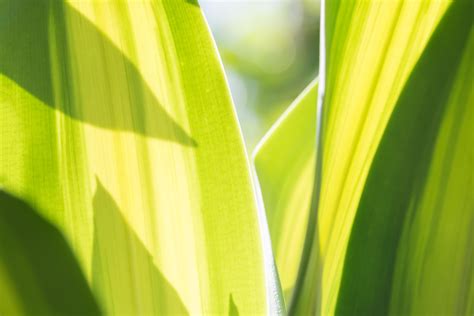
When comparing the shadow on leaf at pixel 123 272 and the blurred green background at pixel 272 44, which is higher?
the blurred green background at pixel 272 44

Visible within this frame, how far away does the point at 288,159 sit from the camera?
0.45m

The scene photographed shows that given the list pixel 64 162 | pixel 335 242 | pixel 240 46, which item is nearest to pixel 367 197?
pixel 335 242

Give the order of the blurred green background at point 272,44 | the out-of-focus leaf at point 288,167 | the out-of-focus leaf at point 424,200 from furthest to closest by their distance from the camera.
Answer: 1. the blurred green background at point 272,44
2. the out-of-focus leaf at point 288,167
3. the out-of-focus leaf at point 424,200

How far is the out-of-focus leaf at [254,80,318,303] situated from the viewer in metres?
0.44

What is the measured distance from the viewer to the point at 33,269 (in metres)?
0.29

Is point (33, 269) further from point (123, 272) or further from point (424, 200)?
point (424, 200)

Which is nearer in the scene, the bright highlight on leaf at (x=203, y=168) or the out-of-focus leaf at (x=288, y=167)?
the bright highlight on leaf at (x=203, y=168)

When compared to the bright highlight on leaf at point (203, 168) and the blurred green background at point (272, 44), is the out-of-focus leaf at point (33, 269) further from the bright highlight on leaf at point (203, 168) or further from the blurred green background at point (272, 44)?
the blurred green background at point (272, 44)

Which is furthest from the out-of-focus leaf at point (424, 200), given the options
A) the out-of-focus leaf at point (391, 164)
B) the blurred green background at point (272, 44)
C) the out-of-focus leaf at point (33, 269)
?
the blurred green background at point (272, 44)

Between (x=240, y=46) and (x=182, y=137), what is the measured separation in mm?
1891

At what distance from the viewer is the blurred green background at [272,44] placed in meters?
2.11

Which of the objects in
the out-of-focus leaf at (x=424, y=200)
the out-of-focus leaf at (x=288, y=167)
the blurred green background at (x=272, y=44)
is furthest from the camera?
the blurred green background at (x=272, y=44)

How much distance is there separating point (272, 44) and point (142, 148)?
199 centimetres

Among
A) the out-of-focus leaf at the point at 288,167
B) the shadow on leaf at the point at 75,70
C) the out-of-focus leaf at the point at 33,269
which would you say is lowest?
the out-of-focus leaf at the point at 33,269
